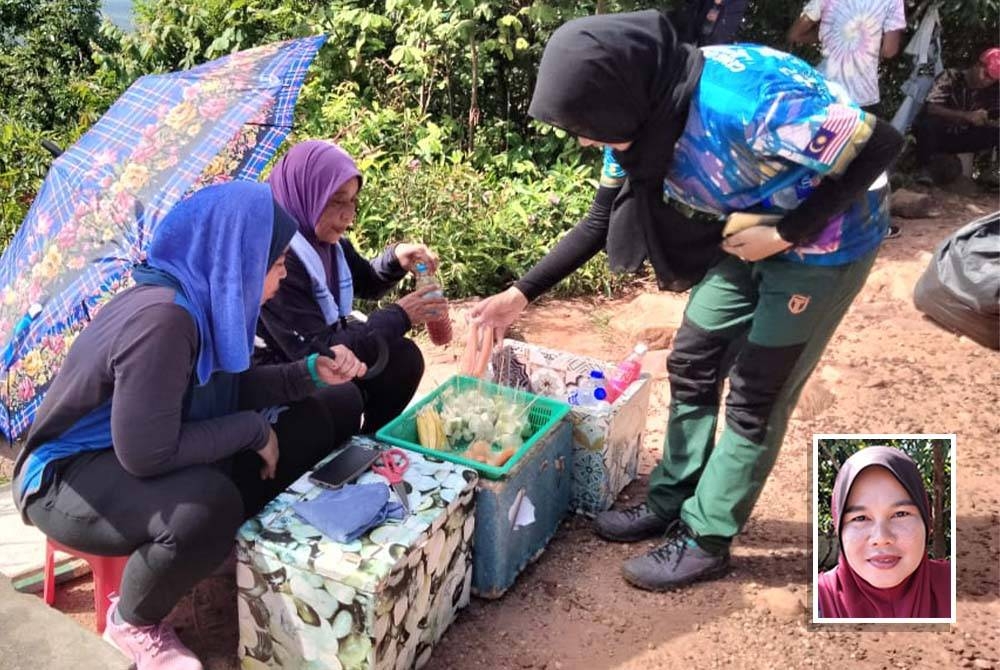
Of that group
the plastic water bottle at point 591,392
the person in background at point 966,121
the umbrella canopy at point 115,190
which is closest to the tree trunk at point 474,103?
the umbrella canopy at point 115,190

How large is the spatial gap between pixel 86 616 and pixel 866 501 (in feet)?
7.13

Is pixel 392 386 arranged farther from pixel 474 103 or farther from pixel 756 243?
pixel 474 103

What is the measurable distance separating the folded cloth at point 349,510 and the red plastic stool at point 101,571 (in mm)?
521

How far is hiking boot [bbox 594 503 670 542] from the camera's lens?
2.93 meters

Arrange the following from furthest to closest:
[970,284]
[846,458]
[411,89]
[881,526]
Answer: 1. [411,89]
2. [970,284]
3. [846,458]
4. [881,526]

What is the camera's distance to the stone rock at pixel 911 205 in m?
6.19

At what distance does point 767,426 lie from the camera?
8.32ft

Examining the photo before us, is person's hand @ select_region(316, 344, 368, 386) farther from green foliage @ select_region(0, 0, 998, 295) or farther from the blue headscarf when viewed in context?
green foliage @ select_region(0, 0, 998, 295)

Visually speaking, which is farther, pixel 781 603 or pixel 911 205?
pixel 911 205

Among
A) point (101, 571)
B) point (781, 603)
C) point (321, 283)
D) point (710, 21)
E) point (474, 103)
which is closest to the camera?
point (101, 571)

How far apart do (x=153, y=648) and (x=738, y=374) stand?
170cm

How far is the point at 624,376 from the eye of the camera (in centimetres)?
314

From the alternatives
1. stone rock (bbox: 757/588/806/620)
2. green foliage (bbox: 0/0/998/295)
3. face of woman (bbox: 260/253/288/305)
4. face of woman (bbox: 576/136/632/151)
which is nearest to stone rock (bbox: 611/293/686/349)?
green foliage (bbox: 0/0/998/295)

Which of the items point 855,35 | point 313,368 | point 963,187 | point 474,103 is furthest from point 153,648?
point 963,187
